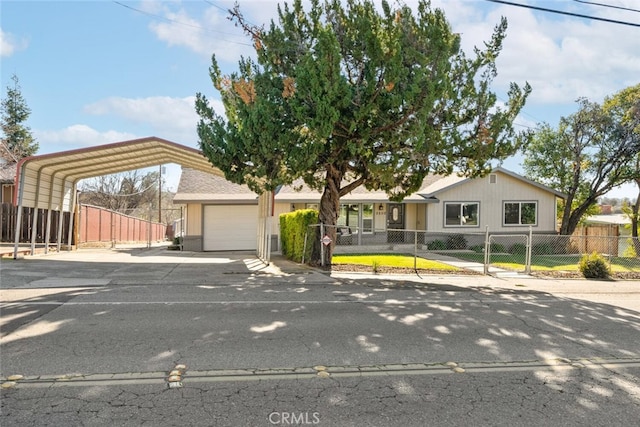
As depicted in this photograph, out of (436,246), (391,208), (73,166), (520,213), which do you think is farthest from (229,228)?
(520,213)

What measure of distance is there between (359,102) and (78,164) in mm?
11928

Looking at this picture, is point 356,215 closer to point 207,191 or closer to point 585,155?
point 207,191

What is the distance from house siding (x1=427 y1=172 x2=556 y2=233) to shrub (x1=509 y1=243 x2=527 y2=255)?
98cm

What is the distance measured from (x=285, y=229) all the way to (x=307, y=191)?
5095 mm

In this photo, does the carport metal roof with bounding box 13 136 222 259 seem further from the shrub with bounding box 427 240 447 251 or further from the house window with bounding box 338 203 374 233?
the shrub with bounding box 427 240 447 251

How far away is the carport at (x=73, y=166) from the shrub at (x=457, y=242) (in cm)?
1075

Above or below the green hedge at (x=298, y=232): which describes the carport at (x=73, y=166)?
above

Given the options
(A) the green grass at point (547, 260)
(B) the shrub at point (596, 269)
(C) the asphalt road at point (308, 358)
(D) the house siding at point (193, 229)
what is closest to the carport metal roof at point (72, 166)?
(D) the house siding at point (193, 229)

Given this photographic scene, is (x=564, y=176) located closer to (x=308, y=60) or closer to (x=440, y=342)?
(x=308, y=60)

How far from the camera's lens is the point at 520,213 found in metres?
25.4

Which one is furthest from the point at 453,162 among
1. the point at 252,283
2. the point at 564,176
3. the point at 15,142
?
the point at 15,142

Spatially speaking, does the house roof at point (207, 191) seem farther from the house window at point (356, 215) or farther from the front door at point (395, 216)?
the front door at point (395, 216)

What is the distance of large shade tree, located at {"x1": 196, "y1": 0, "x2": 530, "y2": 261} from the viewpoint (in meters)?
10.9

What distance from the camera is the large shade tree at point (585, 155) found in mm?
25781
